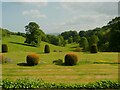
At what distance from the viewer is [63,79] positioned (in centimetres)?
1889

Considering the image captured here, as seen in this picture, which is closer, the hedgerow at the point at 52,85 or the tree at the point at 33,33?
the hedgerow at the point at 52,85

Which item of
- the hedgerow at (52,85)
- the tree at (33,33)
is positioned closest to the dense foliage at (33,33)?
the tree at (33,33)

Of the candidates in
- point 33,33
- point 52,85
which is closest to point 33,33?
point 33,33

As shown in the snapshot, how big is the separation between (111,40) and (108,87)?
38864mm

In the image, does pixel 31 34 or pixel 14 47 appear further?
pixel 31 34

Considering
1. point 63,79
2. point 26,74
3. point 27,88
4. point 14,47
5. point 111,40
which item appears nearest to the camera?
point 27,88

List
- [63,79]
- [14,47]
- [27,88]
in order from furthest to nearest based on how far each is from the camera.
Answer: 1. [14,47]
2. [63,79]
3. [27,88]

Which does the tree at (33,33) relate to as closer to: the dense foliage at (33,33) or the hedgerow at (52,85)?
the dense foliage at (33,33)

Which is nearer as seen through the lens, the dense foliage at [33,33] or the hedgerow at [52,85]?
the hedgerow at [52,85]

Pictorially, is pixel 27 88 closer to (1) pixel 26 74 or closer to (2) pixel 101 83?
(2) pixel 101 83


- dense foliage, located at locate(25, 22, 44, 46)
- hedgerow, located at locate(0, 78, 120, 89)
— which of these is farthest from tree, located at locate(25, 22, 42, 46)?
hedgerow, located at locate(0, 78, 120, 89)

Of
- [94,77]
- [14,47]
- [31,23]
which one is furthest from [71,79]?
[31,23]

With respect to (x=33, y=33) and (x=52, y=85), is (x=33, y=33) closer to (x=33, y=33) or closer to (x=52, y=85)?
(x=33, y=33)

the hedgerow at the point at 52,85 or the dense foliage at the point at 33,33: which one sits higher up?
the dense foliage at the point at 33,33
